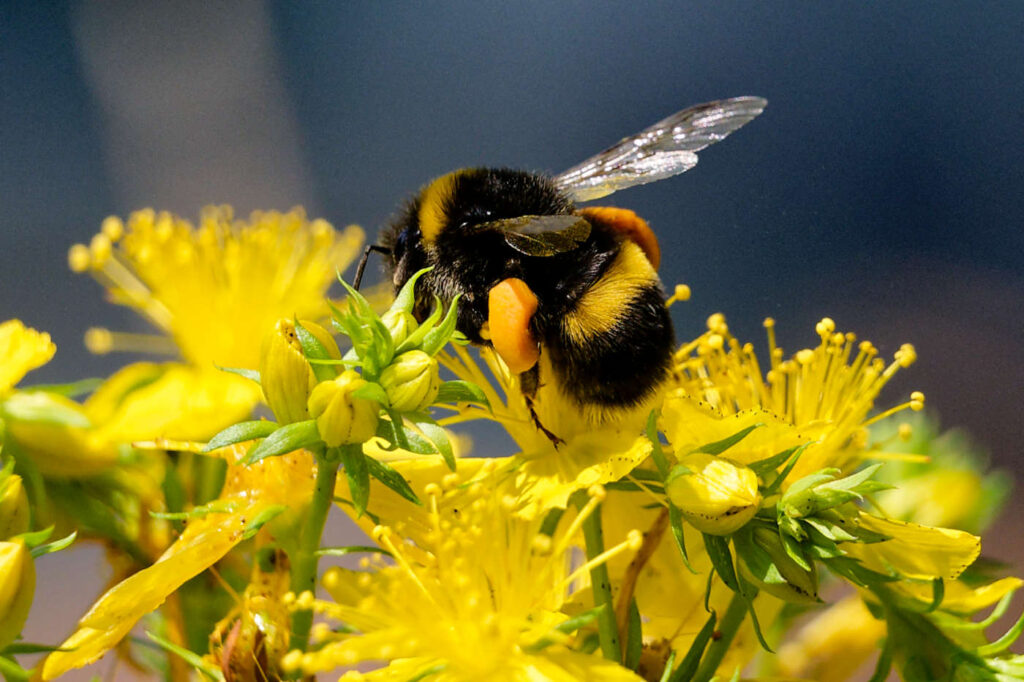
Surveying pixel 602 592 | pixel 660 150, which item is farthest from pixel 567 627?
pixel 660 150

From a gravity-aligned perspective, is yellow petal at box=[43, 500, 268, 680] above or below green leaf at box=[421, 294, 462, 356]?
below

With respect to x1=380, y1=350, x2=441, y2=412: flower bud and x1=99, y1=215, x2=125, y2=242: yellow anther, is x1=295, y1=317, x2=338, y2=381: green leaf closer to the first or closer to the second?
x1=380, y1=350, x2=441, y2=412: flower bud

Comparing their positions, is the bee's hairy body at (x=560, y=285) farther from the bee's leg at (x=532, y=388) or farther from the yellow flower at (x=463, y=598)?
the yellow flower at (x=463, y=598)

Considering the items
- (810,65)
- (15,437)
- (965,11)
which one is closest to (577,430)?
(15,437)

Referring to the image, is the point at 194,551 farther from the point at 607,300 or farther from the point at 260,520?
the point at 607,300

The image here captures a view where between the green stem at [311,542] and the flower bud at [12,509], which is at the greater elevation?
the flower bud at [12,509]

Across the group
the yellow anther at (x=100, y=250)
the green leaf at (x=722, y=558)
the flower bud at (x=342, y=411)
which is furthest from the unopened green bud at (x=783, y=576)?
the yellow anther at (x=100, y=250)

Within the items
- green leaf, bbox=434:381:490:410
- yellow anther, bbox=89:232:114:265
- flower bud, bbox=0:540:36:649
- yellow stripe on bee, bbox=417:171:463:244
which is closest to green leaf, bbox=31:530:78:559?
flower bud, bbox=0:540:36:649
